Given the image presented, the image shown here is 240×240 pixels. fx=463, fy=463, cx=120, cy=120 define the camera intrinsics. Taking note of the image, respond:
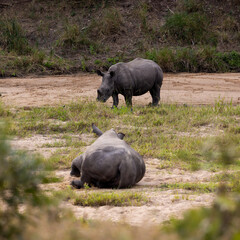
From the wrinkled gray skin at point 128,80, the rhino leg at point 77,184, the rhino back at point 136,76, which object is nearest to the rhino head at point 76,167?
the rhino leg at point 77,184

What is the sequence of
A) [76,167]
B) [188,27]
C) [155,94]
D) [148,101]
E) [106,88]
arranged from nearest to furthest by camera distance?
[76,167] < [106,88] < [155,94] < [148,101] < [188,27]

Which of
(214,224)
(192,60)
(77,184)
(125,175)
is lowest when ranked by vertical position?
(192,60)

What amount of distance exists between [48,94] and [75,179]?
7697mm

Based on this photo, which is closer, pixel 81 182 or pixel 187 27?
pixel 81 182

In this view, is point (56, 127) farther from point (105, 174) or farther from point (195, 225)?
point (195, 225)

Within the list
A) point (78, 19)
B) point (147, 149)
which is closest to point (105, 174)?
point (147, 149)

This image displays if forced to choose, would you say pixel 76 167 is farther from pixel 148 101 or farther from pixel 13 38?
pixel 13 38

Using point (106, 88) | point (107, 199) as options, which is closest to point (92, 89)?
point (106, 88)

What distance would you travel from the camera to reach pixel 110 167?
536 centimetres

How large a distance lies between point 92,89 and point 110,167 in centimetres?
878

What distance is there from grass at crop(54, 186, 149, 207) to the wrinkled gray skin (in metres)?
6.24

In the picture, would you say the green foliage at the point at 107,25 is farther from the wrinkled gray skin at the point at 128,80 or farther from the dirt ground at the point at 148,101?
the wrinkled gray skin at the point at 128,80

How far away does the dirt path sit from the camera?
12.6 metres

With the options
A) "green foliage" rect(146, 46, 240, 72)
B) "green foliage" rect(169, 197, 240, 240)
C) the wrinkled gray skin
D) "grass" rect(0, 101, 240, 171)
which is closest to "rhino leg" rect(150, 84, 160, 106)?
the wrinkled gray skin
